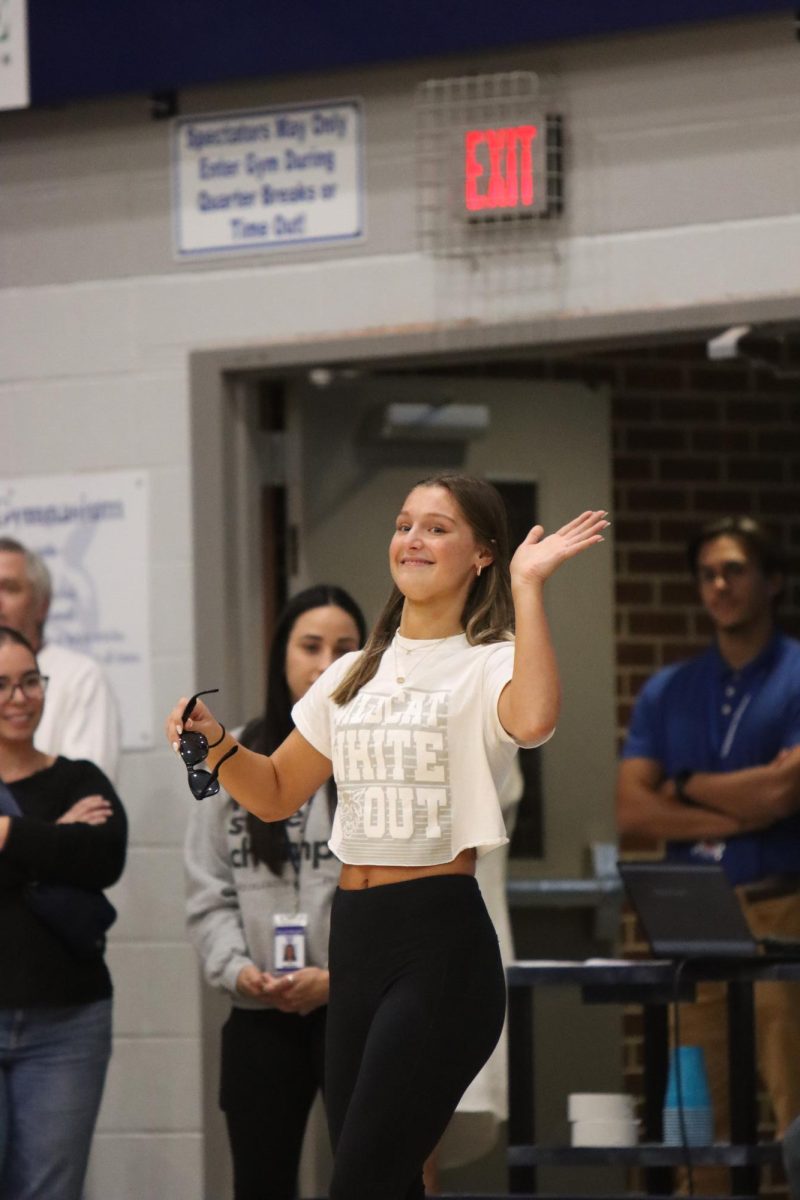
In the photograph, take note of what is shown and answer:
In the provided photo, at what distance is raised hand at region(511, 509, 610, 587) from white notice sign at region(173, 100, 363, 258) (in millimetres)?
1990

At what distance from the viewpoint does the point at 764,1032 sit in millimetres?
4195

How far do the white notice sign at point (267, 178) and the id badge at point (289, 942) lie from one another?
168cm

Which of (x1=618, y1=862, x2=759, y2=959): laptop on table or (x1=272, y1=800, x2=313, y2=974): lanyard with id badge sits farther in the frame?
(x1=618, y1=862, x2=759, y2=959): laptop on table

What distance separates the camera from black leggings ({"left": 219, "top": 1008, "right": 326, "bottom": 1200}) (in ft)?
10.8

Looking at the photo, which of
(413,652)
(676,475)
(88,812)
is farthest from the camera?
(676,475)

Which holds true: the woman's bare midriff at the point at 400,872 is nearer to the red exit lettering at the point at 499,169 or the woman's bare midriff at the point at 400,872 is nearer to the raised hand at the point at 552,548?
the raised hand at the point at 552,548

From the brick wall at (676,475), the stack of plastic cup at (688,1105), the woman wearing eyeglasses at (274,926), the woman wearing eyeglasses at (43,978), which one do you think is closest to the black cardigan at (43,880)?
the woman wearing eyeglasses at (43,978)

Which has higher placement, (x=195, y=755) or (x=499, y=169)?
(x=499, y=169)

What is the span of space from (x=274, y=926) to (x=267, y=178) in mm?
1861

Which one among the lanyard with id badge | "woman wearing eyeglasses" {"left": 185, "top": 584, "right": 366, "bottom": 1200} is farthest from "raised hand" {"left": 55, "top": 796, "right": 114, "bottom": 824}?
the lanyard with id badge

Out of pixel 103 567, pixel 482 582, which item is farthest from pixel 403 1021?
pixel 103 567

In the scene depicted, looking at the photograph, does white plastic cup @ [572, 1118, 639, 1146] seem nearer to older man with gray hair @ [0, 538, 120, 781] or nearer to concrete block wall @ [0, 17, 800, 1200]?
concrete block wall @ [0, 17, 800, 1200]

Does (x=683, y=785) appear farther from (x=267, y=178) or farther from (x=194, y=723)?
(x=194, y=723)

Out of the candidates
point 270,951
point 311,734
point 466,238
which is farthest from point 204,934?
point 466,238
